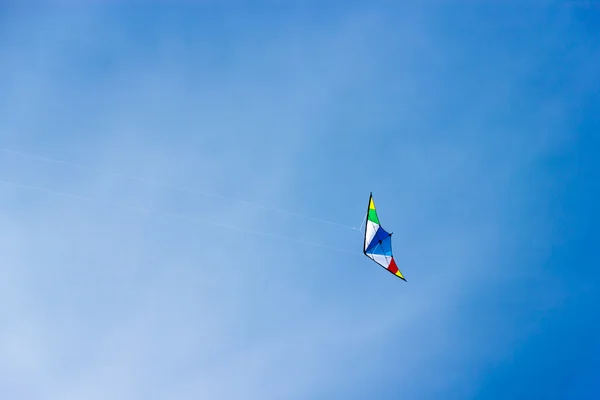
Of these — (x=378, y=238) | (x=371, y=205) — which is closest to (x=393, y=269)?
(x=378, y=238)

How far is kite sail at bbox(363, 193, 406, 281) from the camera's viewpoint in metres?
17.8

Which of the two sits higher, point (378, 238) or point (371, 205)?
point (371, 205)

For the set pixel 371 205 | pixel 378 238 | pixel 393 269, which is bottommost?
pixel 393 269

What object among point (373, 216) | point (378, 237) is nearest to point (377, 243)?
point (378, 237)

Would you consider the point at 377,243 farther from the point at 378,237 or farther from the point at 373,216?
the point at 373,216

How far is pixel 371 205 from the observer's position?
17922 mm

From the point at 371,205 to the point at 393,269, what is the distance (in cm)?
351

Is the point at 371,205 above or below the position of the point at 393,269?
above

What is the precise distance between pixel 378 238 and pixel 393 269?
185cm

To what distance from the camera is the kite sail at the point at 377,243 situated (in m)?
17.8

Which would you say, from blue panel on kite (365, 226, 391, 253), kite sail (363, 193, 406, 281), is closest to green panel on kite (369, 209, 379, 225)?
kite sail (363, 193, 406, 281)

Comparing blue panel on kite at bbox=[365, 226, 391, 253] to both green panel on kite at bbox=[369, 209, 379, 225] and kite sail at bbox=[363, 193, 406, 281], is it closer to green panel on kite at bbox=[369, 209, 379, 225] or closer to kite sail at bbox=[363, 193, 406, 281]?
kite sail at bbox=[363, 193, 406, 281]

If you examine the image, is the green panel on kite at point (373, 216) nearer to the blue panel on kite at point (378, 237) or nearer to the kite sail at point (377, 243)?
the kite sail at point (377, 243)

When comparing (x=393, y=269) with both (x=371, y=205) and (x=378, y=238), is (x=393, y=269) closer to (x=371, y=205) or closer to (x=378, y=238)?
(x=378, y=238)
